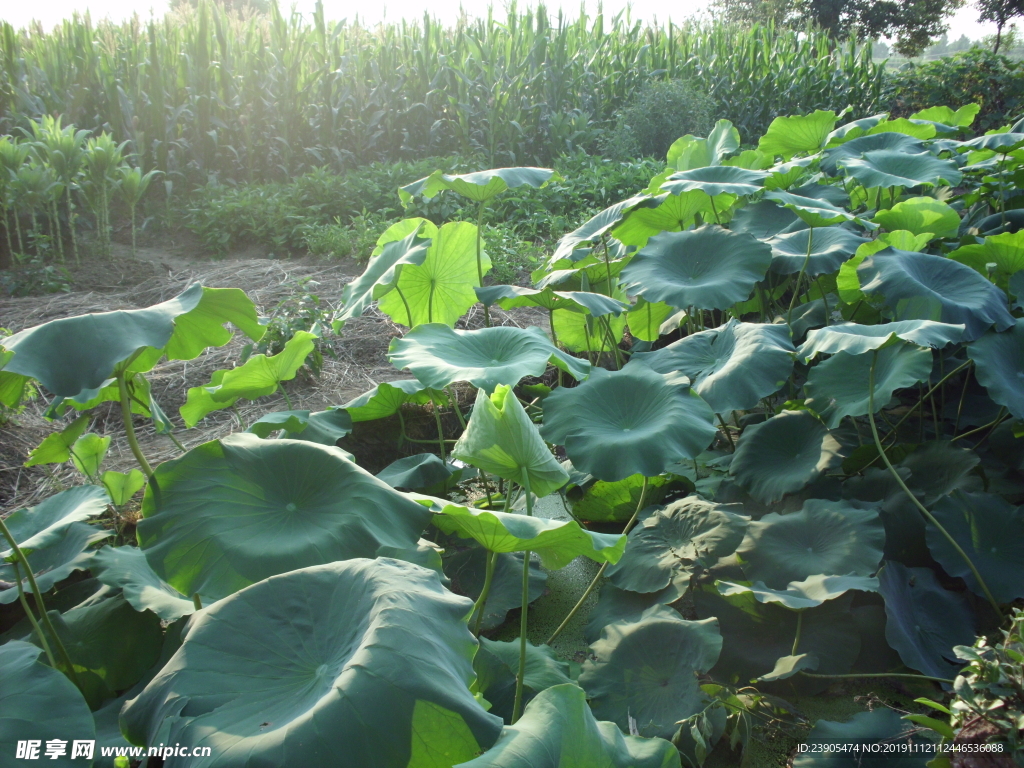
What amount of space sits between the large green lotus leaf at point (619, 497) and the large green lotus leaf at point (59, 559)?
1.22 m

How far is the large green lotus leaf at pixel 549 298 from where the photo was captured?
1930mm

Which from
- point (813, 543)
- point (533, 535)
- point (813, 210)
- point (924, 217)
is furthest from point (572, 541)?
point (924, 217)

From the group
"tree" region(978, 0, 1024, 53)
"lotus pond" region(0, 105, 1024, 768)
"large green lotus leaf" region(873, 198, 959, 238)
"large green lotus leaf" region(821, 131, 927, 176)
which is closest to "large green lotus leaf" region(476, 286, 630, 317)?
"lotus pond" region(0, 105, 1024, 768)

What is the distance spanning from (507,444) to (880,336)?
88 cm

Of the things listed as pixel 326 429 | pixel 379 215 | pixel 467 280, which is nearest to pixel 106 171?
pixel 379 215

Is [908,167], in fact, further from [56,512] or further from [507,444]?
[56,512]

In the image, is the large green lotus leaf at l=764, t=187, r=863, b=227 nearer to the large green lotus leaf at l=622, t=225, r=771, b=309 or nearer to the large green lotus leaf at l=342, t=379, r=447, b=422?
the large green lotus leaf at l=622, t=225, r=771, b=309

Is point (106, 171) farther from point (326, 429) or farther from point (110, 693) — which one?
point (110, 693)

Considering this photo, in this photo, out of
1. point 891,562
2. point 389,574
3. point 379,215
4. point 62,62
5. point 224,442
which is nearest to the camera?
point 389,574

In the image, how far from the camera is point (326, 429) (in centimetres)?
179

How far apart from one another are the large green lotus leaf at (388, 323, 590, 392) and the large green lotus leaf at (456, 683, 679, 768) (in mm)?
743

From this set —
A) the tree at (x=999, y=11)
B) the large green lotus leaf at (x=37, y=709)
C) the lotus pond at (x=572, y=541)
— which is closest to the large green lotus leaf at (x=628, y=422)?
the lotus pond at (x=572, y=541)

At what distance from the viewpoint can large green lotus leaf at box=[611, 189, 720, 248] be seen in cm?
230

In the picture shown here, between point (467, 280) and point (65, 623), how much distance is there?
1553mm
